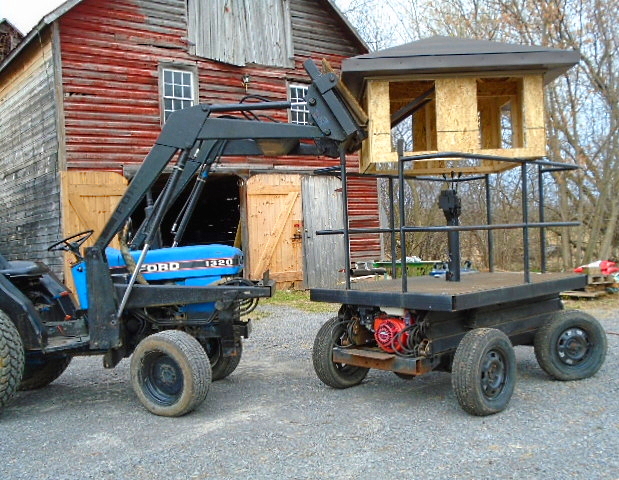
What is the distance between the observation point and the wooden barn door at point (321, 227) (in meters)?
14.4

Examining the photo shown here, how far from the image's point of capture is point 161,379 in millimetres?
5023

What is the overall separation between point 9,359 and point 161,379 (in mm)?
1177

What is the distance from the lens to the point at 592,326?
5.77m

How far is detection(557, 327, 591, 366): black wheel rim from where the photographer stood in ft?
18.8

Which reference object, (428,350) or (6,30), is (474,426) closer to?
(428,350)

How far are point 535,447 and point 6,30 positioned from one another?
17.6 metres

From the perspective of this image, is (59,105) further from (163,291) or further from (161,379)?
(161,379)

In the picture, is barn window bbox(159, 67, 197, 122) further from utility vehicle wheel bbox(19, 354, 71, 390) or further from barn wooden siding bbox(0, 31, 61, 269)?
utility vehicle wheel bbox(19, 354, 71, 390)

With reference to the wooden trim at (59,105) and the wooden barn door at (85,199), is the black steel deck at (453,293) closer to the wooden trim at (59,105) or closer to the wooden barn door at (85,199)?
the wooden barn door at (85,199)

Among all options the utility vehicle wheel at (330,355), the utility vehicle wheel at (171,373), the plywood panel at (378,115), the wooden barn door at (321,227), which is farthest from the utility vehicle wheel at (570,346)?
the wooden barn door at (321,227)

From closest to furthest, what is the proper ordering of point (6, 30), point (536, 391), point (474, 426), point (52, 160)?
point (474, 426), point (536, 391), point (52, 160), point (6, 30)

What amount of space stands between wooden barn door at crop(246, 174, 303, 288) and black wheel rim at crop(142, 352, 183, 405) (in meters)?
8.52

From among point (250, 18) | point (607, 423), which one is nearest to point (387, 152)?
point (607, 423)

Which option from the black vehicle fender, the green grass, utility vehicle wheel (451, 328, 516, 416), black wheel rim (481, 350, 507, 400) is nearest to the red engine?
utility vehicle wheel (451, 328, 516, 416)
